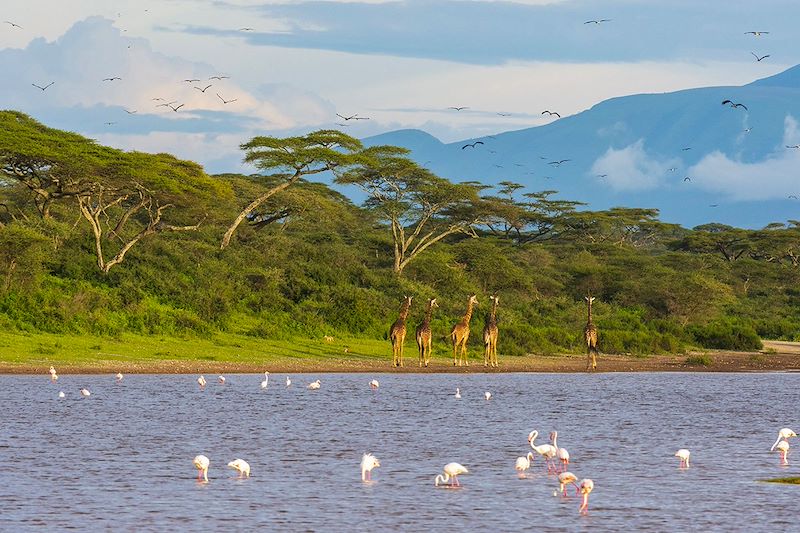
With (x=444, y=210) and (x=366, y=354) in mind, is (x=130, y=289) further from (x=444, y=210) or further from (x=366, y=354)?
(x=444, y=210)

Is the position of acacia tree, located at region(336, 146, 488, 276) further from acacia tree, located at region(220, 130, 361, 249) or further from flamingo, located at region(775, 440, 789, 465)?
flamingo, located at region(775, 440, 789, 465)

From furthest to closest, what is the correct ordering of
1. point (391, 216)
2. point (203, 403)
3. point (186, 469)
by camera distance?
point (391, 216) → point (203, 403) → point (186, 469)

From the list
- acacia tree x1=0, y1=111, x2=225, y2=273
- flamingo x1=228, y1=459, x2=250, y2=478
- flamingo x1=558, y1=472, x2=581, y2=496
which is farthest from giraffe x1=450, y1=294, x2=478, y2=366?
flamingo x1=558, y1=472, x2=581, y2=496

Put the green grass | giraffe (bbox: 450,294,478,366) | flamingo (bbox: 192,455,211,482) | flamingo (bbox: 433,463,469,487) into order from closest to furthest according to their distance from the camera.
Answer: flamingo (bbox: 433,463,469,487) < flamingo (bbox: 192,455,211,482) < the green grass < giraffe (bbox: 450,294,478,366)

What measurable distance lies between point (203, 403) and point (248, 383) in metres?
5.63

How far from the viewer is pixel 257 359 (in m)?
39.7

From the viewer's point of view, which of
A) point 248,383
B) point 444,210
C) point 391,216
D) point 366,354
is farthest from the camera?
point 444,210

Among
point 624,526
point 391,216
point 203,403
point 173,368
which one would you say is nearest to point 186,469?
point 624,526

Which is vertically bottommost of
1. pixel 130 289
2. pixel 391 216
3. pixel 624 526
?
pixel 624 526

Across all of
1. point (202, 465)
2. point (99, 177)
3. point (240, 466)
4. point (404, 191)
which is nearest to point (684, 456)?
point (240, 466)

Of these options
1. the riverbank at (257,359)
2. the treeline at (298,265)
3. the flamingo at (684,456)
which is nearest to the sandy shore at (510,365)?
the riverbank at (257,359)

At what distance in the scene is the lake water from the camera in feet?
50.5

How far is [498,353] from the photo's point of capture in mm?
45875

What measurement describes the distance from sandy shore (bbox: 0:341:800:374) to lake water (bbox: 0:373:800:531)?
4.27ft
